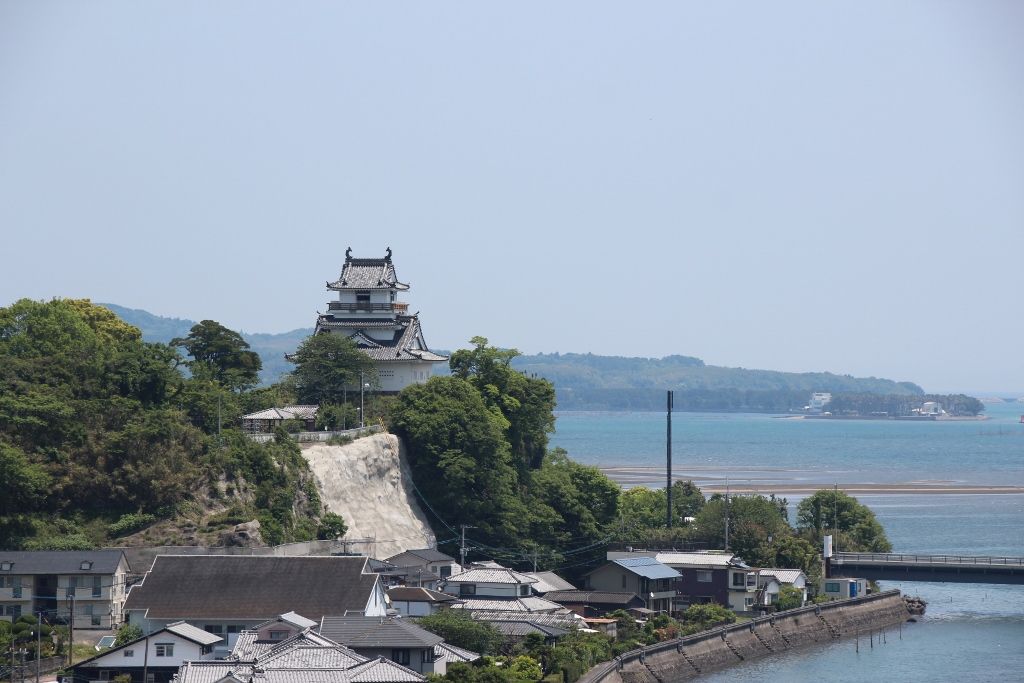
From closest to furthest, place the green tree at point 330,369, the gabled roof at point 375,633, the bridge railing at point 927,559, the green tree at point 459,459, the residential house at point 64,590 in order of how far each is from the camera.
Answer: the gabled roof at point 375,633 → the residential house at point 64,590 → the green tree at point 459,459 → the bridge railing at point 927,559 → the green tree at point 330,369

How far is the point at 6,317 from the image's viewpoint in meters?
59.5

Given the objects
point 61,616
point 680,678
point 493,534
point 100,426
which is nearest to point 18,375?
point 100,426

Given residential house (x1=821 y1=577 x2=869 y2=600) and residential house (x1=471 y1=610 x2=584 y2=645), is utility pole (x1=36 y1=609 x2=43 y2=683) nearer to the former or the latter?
residential house (x1=471 y1=610 x2=584 y2=645)

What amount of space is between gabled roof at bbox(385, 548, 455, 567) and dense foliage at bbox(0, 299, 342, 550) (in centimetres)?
346

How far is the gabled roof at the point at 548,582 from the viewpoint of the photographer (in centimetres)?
5131

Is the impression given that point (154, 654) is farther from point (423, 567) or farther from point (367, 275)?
point (367, 275)

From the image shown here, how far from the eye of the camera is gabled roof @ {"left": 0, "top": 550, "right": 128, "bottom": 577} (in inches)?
1697

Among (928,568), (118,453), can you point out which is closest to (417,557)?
(118,453)

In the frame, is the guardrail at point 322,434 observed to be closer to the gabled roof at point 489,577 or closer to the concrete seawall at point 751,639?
the gabled roof at point 489,577

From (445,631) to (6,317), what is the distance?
26743 mm

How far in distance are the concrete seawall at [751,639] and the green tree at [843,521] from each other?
5380 mm

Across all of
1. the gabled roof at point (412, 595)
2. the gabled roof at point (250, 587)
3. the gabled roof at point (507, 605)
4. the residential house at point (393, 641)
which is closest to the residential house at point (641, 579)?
the gabled roof at point (507, 605)

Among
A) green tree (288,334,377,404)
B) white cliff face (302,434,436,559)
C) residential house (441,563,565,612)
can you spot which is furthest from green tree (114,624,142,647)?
green tree (288,334,377,404)

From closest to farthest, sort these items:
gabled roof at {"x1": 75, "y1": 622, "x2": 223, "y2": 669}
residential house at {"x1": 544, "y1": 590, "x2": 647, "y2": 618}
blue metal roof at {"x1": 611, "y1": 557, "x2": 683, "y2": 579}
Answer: gabled roof at {"x1": 75, "y1": 622, "x2": 223, "y2": 669}
residential house at {"x1": 544, "y1": 590, "x2": 647, "y2": 618}
blue metal roof at {"x1": 611, "y1": 557, "x2": 683, "y2": 579}
